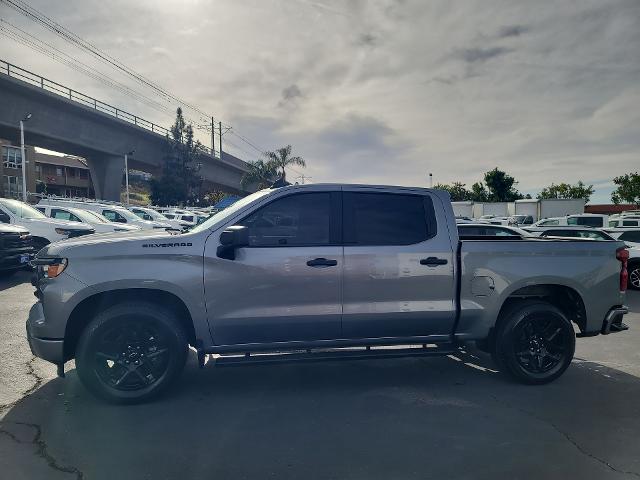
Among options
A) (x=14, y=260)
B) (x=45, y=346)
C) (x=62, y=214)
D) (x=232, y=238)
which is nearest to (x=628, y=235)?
(x=232, y=238)

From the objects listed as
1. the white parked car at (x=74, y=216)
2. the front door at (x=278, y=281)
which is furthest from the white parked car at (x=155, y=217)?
the front door at (x=278, y=281)

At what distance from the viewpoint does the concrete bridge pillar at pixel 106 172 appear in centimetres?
4206

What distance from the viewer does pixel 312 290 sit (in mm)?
4340

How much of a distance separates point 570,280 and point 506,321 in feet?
2.56

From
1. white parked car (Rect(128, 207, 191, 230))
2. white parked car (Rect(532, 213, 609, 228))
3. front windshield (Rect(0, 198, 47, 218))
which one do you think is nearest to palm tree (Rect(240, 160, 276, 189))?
white parked car (Rect(128, 207, 191, 230))

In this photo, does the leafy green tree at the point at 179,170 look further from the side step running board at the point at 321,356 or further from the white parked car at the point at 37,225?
the side step running board at the point at 321,356

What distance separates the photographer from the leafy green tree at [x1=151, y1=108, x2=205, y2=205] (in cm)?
5206

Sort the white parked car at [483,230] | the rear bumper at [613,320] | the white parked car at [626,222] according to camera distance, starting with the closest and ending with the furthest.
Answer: the rear bumper at [613,320]
the white parked car at [483,230]
the white parked car at [626,222]

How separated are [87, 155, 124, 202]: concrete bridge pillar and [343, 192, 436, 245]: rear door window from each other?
1655 inches

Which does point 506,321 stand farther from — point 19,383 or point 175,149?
point 175,149

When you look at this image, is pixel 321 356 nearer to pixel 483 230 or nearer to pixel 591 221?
pixel 483 230

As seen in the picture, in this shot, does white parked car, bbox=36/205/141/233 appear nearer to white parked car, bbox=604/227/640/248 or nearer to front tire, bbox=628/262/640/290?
white parked car, bbox=604/227/640/248

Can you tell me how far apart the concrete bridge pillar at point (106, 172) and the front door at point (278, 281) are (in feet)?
138

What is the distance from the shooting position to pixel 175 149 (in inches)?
2061
